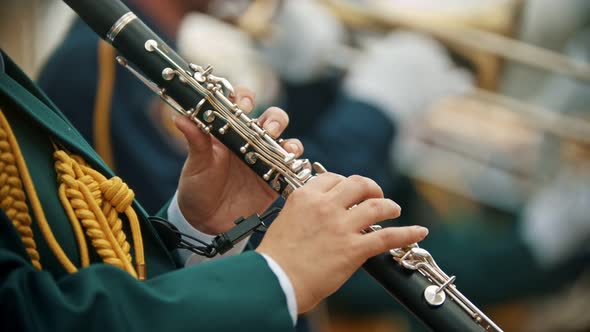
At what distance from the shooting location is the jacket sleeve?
588mm

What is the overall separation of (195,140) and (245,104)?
69 millimetres

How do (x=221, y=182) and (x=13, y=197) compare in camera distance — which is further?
(x=221, y=182)

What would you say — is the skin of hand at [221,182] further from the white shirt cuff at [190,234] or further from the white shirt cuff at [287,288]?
the white shirt cuff at [287,288]

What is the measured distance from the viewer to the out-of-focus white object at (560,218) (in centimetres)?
187

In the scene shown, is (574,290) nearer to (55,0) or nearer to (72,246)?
(55,0)

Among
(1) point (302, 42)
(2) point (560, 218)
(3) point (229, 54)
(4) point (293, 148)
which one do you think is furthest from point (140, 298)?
(2) point (560, 218)

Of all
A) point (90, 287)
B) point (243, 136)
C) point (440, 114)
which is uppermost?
point (440, 114)

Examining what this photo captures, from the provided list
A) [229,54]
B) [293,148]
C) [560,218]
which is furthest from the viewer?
[560,218]

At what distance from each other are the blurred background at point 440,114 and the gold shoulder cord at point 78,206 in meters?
0.86

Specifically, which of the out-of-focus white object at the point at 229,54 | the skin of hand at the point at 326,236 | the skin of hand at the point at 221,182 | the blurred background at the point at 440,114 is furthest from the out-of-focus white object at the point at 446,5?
the skin of hand at the point at 326,236

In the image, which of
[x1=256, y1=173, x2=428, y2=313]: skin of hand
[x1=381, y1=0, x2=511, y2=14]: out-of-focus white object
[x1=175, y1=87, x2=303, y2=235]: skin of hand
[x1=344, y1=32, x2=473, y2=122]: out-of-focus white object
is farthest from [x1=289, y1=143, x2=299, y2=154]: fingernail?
[x1=381, y1=0, x2=511, y2=14]: out-of-focus white object

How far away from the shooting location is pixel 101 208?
71 cm

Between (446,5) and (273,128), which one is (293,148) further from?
(446,5)

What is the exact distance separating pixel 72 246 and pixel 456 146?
57.8 inches
